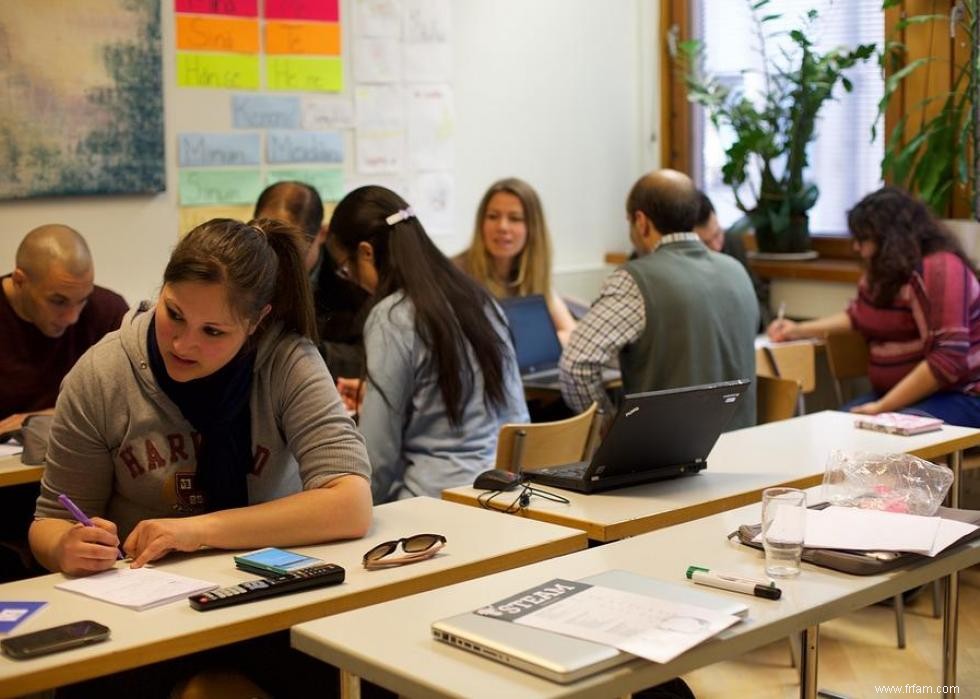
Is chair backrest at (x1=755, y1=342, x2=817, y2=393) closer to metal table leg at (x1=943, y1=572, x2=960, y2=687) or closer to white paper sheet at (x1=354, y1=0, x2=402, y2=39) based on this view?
metal table leg at (x1=943, y1=572, x2=960, y2=687)

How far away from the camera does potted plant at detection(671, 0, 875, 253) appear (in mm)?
5816

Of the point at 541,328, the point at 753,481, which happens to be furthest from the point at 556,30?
the point at 753,481

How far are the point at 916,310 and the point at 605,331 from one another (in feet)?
4.65

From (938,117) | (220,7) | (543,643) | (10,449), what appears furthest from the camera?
(938,117)

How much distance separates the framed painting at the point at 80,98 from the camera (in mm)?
4656

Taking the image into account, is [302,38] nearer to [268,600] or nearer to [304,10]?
[304,10]

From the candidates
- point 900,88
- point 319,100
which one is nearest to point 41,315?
point 319,100

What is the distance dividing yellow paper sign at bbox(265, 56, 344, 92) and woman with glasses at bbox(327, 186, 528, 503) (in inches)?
84.1

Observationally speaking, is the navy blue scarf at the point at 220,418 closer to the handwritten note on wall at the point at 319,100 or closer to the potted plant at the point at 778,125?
the handwritten note on wall at the point at 319,100

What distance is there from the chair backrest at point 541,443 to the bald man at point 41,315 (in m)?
1.41

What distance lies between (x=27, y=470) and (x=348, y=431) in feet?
3.74

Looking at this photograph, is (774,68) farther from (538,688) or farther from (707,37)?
(538,688)

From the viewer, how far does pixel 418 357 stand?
329cm

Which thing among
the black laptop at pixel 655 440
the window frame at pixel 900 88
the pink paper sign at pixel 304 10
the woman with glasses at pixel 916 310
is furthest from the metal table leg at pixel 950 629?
the pink paper sign at pixel 304 10
